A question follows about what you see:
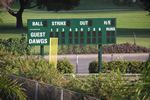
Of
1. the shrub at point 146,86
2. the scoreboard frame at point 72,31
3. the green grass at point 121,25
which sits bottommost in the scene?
the green grass at point 121,25

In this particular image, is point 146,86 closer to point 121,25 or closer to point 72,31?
point 72,31

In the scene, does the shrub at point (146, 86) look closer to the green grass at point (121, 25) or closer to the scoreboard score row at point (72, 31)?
the scoreboard score row at point (72, 31)

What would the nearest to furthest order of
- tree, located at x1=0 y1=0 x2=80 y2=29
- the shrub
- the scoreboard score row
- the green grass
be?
1. the shrub
2. the scoreboard score row
3. the green grass
4. tree, located at x1=0 y1=0 x2=80 y2=29

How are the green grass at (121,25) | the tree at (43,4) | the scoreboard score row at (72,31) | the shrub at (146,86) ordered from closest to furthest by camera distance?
1. the shrub at (146,86)
2. the scoreboard score row at (72,31)
3. the green grass at (121,25)
4. the tree at (43,4)

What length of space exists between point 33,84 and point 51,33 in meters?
11.8

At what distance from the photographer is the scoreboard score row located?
992 inches

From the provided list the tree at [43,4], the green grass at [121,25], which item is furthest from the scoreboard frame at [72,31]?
the tree at [43,4]

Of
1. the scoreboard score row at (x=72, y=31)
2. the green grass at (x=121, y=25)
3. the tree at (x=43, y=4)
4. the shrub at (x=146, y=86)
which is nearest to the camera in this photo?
the shrub at (x=146, y=86)

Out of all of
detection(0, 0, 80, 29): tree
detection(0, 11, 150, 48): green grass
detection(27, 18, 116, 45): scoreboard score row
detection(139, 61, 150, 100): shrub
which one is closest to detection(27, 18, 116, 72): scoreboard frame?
detection(27, 18, 116, 45): scoreboard score row

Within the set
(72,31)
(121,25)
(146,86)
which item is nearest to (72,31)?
(72,31)

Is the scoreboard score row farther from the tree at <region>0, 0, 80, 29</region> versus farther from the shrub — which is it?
the tree at <region>0, 0, 80, 29</region>

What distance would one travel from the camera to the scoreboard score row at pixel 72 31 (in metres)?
25.2

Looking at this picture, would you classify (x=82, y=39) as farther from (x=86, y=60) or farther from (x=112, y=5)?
(x=112, y=5)

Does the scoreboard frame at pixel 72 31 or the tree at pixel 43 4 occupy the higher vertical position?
the scoreboard frame at pixel 72 31
